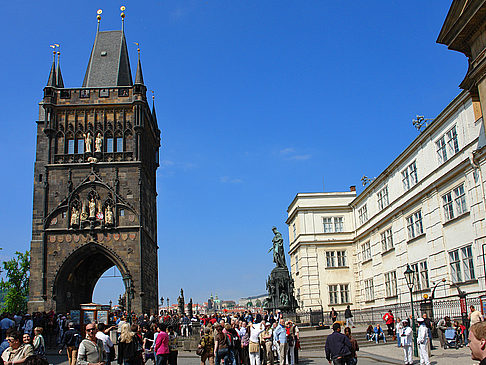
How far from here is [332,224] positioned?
45.9 meters

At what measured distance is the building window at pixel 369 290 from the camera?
40062mm

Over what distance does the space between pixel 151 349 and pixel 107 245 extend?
94.1 feet

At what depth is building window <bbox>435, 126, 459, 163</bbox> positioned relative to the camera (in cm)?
2595

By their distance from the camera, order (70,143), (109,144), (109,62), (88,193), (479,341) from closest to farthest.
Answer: (479,341) < (88,193) < (70,143) < (109,144) < (109,62)

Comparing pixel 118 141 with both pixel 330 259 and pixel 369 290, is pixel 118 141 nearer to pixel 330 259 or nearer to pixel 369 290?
pixel 330 259

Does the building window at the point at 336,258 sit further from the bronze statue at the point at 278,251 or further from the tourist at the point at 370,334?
the tourist at the point at 370,334

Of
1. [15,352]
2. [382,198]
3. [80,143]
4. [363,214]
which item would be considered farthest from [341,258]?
[15,352]

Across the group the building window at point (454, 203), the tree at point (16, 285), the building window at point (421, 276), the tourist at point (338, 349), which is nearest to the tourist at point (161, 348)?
the tourist at point (338, 349)

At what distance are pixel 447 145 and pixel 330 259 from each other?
2016 centimetres

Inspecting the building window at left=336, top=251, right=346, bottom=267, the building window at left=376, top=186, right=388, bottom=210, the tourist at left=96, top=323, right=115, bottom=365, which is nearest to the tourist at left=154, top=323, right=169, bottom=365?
the tourist at left=96, top=323, right=115, bottom=365

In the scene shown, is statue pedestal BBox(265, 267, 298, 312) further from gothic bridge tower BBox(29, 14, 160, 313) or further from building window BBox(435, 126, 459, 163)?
gothic bridge tower BBox(29, 14, 160, 313)

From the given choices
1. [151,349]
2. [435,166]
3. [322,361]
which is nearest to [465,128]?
[435,166]

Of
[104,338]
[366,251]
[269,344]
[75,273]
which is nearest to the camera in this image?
[104,338]

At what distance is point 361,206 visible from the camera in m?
43.3
